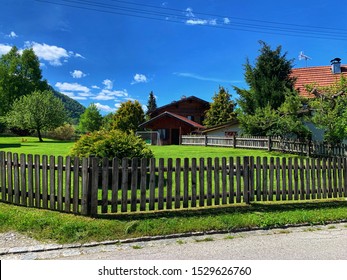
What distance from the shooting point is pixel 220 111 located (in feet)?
148

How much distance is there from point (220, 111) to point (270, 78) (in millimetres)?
21932

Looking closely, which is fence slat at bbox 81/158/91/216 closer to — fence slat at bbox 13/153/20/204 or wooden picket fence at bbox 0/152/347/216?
wooden picket fence at bbox 0/152/347/216

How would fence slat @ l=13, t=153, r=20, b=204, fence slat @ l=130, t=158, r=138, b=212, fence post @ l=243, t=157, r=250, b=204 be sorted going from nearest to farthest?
fence slat @ l=130, t=158, r=138, b=212 → fence slat @ l=13, t=153, r=20, b=204 → fence post @ l=243, t=157, r=250, b=204

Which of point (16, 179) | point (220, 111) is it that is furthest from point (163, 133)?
point (16, 179)

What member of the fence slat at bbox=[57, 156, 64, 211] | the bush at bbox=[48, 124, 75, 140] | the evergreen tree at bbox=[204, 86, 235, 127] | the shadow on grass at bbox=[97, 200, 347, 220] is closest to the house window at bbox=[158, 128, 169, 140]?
the evergreen tree at bbox=[204, 86, 235, 127]

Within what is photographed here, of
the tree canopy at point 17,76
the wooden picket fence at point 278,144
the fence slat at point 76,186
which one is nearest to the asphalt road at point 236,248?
the fence slat at point 76,186

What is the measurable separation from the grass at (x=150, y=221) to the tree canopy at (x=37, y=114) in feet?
124

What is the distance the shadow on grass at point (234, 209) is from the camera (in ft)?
19.0

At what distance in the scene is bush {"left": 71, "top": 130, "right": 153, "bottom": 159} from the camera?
8.60 meters

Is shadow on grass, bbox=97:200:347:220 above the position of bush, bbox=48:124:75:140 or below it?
below

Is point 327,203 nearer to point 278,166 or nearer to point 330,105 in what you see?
point 278,166

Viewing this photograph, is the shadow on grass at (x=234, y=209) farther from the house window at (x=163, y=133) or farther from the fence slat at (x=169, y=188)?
the house window at (x=163, y=133)

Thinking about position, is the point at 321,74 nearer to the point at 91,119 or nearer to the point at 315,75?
the point at 315,75

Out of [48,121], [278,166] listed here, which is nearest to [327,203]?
[278,166]
